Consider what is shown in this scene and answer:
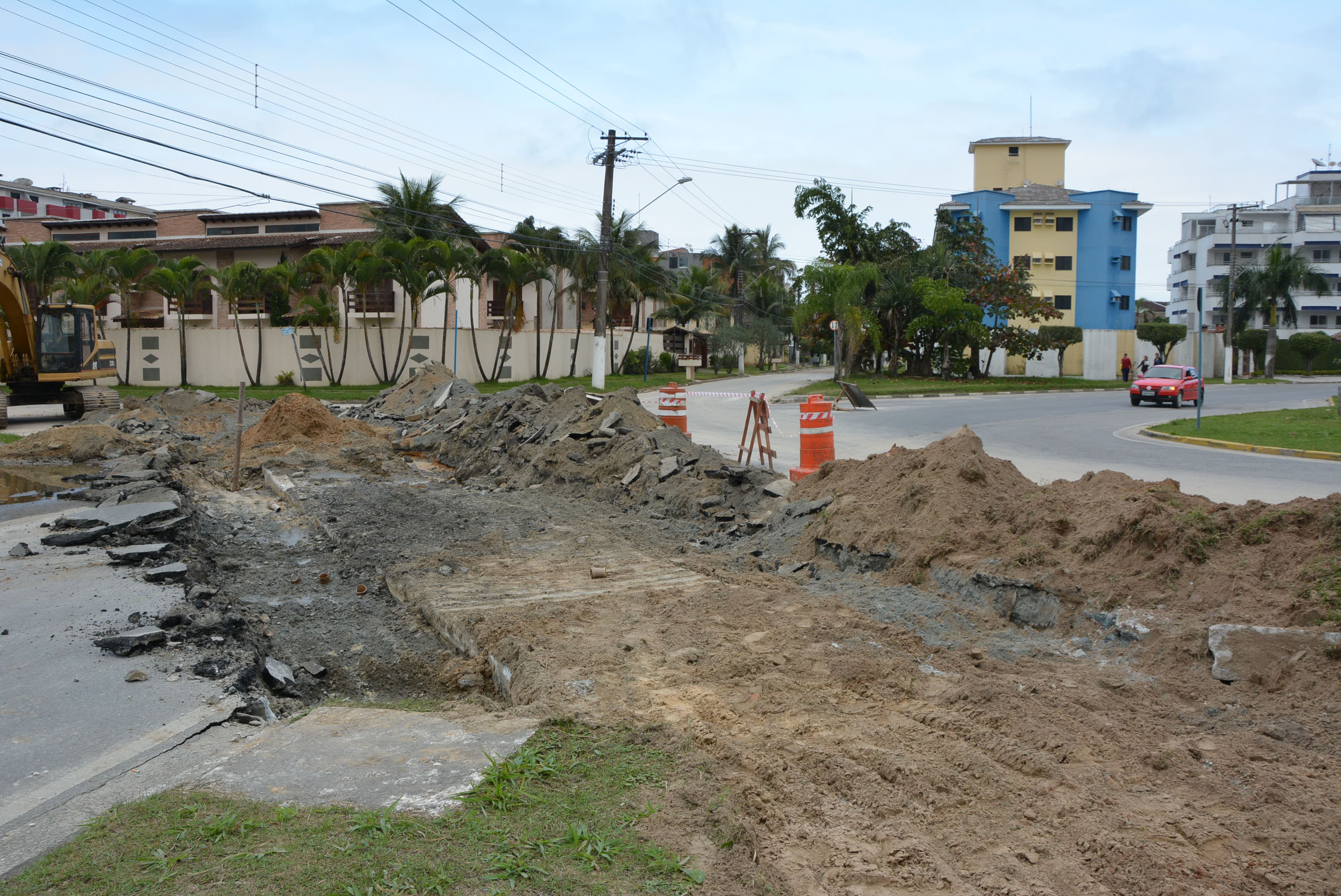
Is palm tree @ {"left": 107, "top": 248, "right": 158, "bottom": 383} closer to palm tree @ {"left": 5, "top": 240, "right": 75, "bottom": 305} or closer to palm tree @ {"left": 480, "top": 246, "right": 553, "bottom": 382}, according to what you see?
palm tree @ {"left": 5, "top": 240, "right": 75, "bottom": 305}

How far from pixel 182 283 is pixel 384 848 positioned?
4214 cm

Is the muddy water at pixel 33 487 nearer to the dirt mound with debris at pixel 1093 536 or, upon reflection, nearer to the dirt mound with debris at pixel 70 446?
the dirt mound with debris at pixel 70 446

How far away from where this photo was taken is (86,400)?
2634cm

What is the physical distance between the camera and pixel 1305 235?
82312mm

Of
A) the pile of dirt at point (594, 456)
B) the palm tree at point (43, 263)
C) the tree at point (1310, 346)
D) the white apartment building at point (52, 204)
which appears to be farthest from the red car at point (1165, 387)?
the white apartment building at point (52, 204)

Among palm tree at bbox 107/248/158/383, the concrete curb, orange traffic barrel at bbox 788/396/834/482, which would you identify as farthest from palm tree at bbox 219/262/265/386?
the concrete curb

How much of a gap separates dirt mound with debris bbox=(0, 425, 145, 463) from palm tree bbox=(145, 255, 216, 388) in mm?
22959

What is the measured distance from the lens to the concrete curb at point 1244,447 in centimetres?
1700

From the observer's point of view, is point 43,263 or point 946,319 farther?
point 946,319

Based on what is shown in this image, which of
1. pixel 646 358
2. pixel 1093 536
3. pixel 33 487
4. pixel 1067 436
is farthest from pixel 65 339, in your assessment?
pixel 646 358

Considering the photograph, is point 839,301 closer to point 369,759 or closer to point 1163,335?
point 1163,335

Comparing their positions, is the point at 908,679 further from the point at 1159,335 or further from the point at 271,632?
the point at 1159,335

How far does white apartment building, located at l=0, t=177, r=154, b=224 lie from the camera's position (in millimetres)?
86312

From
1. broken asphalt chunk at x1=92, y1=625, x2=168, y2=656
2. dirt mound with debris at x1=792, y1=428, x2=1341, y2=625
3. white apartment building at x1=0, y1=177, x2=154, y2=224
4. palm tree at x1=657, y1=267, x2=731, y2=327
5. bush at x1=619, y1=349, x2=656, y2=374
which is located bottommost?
broken asphalt chunk at x1=92, y1=625, x2=168, y2=656
